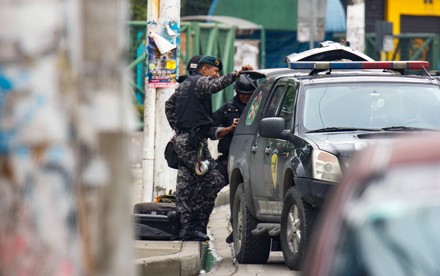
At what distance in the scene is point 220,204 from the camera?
1825 cm

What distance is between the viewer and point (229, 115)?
14656mm

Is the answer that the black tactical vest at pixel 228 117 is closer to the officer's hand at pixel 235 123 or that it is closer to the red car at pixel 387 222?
the officer's hand at pixel 235 123

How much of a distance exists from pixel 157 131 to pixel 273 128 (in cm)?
442

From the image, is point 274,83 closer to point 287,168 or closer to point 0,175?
point 287,168

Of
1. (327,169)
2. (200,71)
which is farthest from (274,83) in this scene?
(327,169)

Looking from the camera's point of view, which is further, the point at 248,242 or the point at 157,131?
the point at 157,131

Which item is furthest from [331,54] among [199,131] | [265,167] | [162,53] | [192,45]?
[192,45]

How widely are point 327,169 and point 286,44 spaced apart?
2594 centimetres

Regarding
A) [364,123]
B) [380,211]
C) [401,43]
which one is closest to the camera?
[380,211]

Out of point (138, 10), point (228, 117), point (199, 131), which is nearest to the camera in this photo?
point (199, 131)

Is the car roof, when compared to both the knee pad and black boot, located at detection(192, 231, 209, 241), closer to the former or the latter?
the knee pad

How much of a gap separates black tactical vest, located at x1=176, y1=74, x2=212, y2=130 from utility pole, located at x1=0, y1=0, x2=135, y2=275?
927 centimetres

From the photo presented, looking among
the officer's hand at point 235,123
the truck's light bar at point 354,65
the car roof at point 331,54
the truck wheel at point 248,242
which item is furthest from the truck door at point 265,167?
the car roof at point 331,54

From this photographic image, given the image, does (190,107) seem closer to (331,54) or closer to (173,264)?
(331,54)
